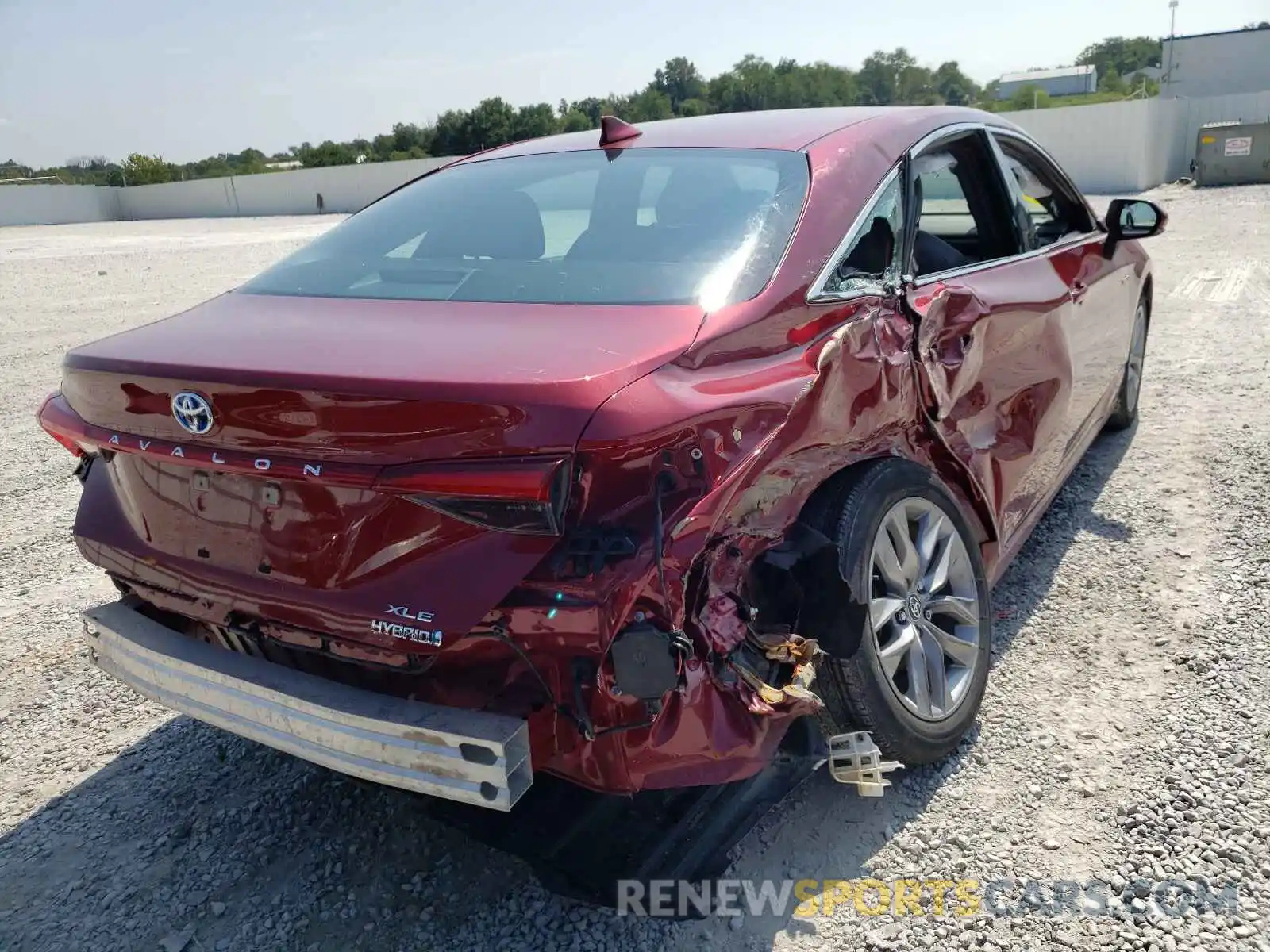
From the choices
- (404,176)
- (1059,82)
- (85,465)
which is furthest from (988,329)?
(1059,82)

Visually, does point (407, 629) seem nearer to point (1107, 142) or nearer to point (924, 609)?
point (924, 609)

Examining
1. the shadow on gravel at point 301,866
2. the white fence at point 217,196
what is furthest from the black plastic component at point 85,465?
the white fence at point 217,196

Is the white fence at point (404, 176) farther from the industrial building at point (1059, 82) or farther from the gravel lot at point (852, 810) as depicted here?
the industrial building at point (1059, 82)

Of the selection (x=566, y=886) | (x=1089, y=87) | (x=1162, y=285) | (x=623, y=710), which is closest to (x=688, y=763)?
(x=623, y=710)

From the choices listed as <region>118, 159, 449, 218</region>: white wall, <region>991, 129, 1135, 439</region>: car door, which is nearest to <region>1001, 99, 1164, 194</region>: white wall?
<region>118, 159, 449, 218</region>: white wall

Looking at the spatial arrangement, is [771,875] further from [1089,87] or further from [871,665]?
[1089,87]

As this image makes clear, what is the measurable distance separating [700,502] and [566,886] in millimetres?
877

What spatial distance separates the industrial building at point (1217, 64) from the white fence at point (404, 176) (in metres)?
12.5

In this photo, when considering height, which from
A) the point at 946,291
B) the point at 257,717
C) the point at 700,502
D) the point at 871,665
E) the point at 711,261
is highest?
the point at 711,261

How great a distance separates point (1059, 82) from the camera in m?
72.8

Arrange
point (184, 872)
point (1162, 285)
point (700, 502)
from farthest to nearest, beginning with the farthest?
point (1162, 285), point (184, 872), point (700, 502)

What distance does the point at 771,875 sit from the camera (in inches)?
94.5

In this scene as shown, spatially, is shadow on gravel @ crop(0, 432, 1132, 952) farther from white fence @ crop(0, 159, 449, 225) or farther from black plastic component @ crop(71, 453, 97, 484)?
white fence @ crop(0, 159, 449, 225)

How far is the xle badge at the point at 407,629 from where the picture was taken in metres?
1.86
